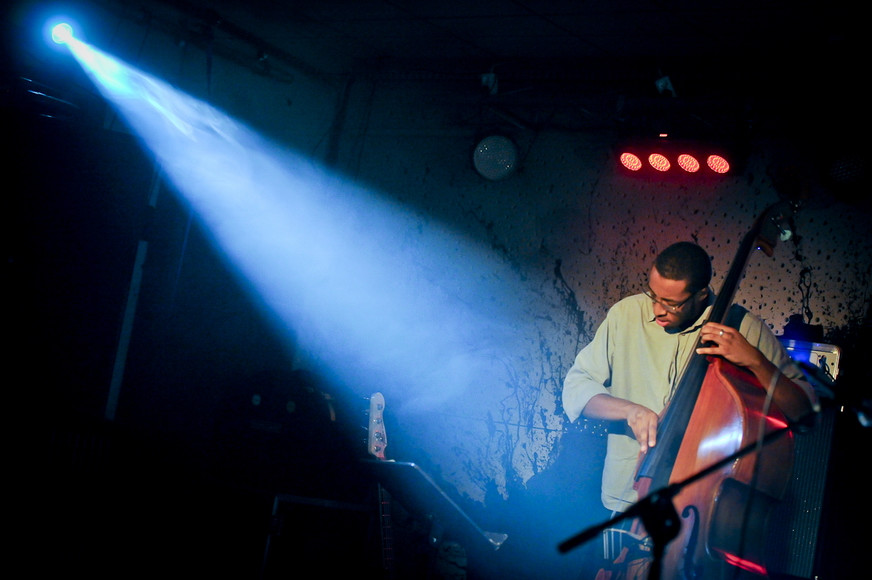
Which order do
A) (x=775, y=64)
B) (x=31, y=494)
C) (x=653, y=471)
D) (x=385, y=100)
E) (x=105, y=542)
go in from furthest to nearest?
1. (x=385, y=100)
2. (x=775, y=64)
3. (x=105, y=542)
4. (x=31, y=494)
5. (x=653, y=471)

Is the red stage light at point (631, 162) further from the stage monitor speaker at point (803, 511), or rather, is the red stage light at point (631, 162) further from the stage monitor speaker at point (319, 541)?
the stage monitor speaker at point (319, 541)

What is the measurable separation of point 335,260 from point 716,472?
376cm

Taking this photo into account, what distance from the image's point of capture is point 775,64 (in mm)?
4215

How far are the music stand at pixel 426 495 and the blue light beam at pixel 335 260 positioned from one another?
5.19 ft

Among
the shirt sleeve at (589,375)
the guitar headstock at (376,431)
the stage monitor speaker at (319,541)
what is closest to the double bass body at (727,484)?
the shirt sleeve at (589,375)

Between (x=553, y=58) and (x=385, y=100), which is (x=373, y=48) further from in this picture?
(x=553, y=58)

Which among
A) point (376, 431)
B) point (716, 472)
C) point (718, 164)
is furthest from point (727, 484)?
point (718, 164)

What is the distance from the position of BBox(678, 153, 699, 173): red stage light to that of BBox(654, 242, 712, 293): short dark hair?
1471mm

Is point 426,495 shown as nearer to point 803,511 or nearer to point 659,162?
point 803,511

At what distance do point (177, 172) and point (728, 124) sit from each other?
136 inches

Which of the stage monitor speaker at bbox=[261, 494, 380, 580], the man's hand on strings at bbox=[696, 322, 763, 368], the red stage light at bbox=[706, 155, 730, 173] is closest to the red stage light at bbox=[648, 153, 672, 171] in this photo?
the red stage light at bbox=[706, 155, 730, 173]

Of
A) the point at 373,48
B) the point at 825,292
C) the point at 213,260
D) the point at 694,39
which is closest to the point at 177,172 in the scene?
the point at 213,260

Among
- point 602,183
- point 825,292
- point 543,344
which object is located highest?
point 602,183

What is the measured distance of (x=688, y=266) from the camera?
9.50 ft
